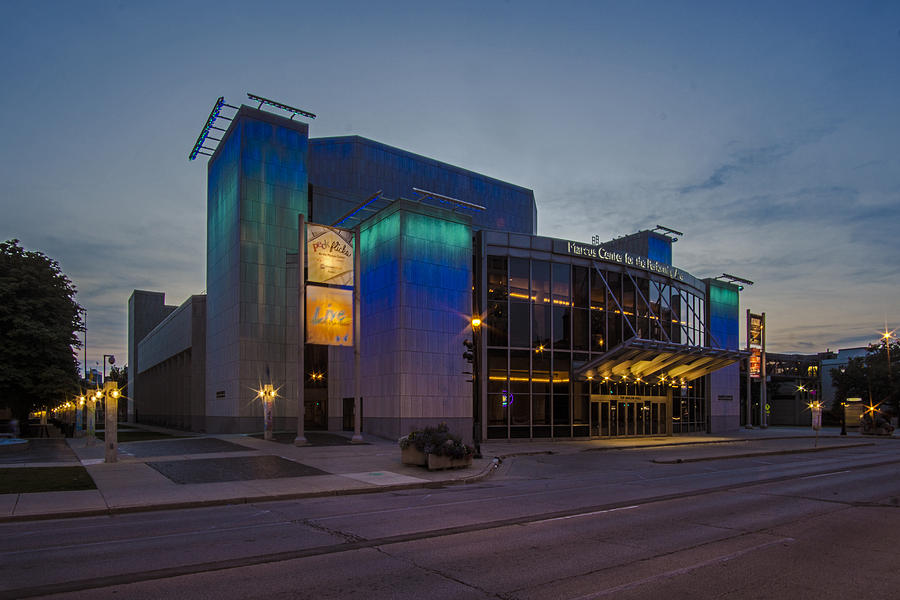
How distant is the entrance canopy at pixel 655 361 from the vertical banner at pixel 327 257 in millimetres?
16313

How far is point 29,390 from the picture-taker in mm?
38469

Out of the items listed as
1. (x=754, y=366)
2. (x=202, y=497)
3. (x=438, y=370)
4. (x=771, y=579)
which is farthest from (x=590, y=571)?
(x=754, y=366)

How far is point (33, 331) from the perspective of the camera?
123 ft

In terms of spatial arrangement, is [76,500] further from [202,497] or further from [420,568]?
[420,568]

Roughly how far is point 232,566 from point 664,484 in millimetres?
14360

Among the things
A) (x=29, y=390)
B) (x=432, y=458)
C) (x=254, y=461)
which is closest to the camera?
(x=432, y=458)

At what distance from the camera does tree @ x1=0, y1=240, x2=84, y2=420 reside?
37562 millimetres

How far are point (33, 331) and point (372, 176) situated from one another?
24.4 metres

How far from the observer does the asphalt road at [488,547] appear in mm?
8148

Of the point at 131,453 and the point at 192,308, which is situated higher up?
the point at 192,308

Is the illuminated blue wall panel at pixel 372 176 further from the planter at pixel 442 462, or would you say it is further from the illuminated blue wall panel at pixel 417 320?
the planter at pixel 442 462

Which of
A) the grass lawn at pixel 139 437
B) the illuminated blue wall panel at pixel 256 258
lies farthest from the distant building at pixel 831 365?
the grass lawn at pixel 139 437

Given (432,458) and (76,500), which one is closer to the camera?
(76,500)

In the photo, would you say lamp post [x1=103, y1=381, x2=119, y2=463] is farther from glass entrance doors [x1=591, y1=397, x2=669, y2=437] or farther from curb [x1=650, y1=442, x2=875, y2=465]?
glass entrance doors [x1=591, y1=397, x2=669, y2=437]
